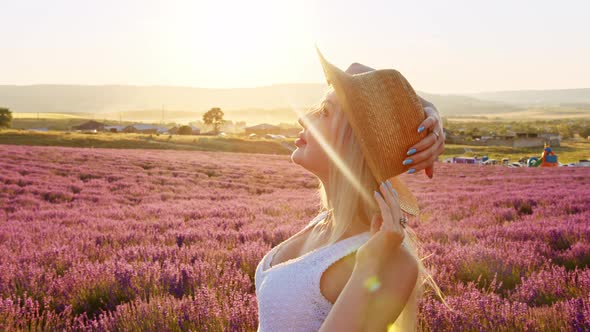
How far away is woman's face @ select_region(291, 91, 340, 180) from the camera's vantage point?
1.91m

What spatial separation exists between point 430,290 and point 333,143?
7.16 ft

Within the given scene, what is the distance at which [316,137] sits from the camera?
1.96 metres

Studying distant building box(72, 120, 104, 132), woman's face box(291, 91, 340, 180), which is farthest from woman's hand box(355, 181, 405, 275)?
distant building box(72, 120, 104, 132)

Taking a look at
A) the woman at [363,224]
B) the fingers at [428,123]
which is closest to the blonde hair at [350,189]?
the woman at [363,224]

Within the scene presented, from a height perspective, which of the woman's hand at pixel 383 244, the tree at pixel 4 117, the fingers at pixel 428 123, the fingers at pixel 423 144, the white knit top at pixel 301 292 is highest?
the tree at pixel 4 117

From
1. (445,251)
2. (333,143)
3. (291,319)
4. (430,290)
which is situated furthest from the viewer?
(445,251)

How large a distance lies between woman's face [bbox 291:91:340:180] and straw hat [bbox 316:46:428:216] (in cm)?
19

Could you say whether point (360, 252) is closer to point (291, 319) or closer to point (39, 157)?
point (291, 319)

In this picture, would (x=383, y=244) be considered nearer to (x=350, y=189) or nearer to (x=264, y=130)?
(x=350, y=189)

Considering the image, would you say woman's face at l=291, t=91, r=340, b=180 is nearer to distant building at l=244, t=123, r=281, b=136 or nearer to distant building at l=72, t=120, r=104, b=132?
distant building at l=244, t=123, r=281, b=136

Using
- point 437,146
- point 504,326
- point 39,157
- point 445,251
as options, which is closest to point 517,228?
point 445,251

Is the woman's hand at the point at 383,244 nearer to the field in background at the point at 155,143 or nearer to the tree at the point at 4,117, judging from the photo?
the field in background at the point at 155,143

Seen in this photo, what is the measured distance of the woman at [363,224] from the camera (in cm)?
143

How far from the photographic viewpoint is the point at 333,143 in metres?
1.86
